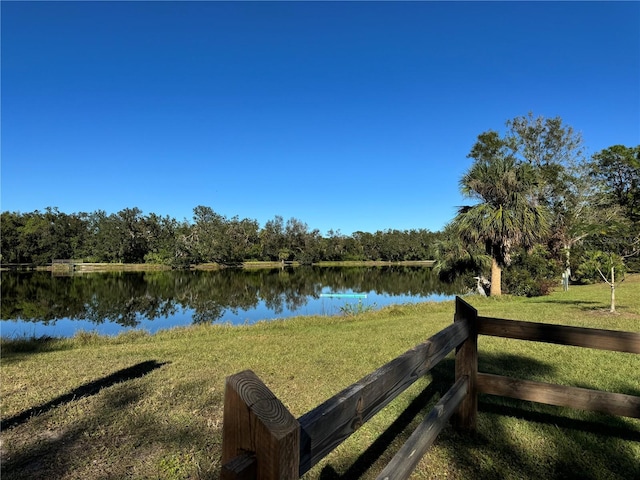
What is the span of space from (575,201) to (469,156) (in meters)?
8.86

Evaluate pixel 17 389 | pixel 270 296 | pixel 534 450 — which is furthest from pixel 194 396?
pixel 270 296

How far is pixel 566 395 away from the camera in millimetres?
2908

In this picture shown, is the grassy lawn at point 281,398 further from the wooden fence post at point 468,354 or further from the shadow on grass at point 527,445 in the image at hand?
the wooden fence post at point 468,354

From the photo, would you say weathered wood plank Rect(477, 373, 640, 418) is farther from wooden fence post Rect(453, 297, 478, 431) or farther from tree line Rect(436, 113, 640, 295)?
tree line Rect(436, 113, 640, 295)

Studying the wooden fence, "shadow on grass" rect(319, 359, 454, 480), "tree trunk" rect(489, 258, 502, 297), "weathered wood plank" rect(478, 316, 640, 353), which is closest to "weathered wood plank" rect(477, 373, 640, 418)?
the wooden fence

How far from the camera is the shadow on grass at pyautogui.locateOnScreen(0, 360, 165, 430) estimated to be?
4.04 meters

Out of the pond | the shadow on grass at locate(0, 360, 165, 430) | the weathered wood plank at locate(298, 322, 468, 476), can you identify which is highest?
the weathered wood plank at locate(298, 322, 468, 476)

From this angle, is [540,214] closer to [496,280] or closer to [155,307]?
[496,280]

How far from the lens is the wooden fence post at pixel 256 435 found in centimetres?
97

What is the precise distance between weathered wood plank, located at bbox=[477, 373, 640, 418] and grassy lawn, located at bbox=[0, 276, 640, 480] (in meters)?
0.58

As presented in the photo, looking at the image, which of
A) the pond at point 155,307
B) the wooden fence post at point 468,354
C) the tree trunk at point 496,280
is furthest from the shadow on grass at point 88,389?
the tree trunk at point 496,280

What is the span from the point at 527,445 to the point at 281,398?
275 cm

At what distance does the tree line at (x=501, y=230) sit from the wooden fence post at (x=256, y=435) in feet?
27.8

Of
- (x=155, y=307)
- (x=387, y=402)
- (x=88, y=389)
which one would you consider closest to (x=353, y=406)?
(x=387, y=402)
